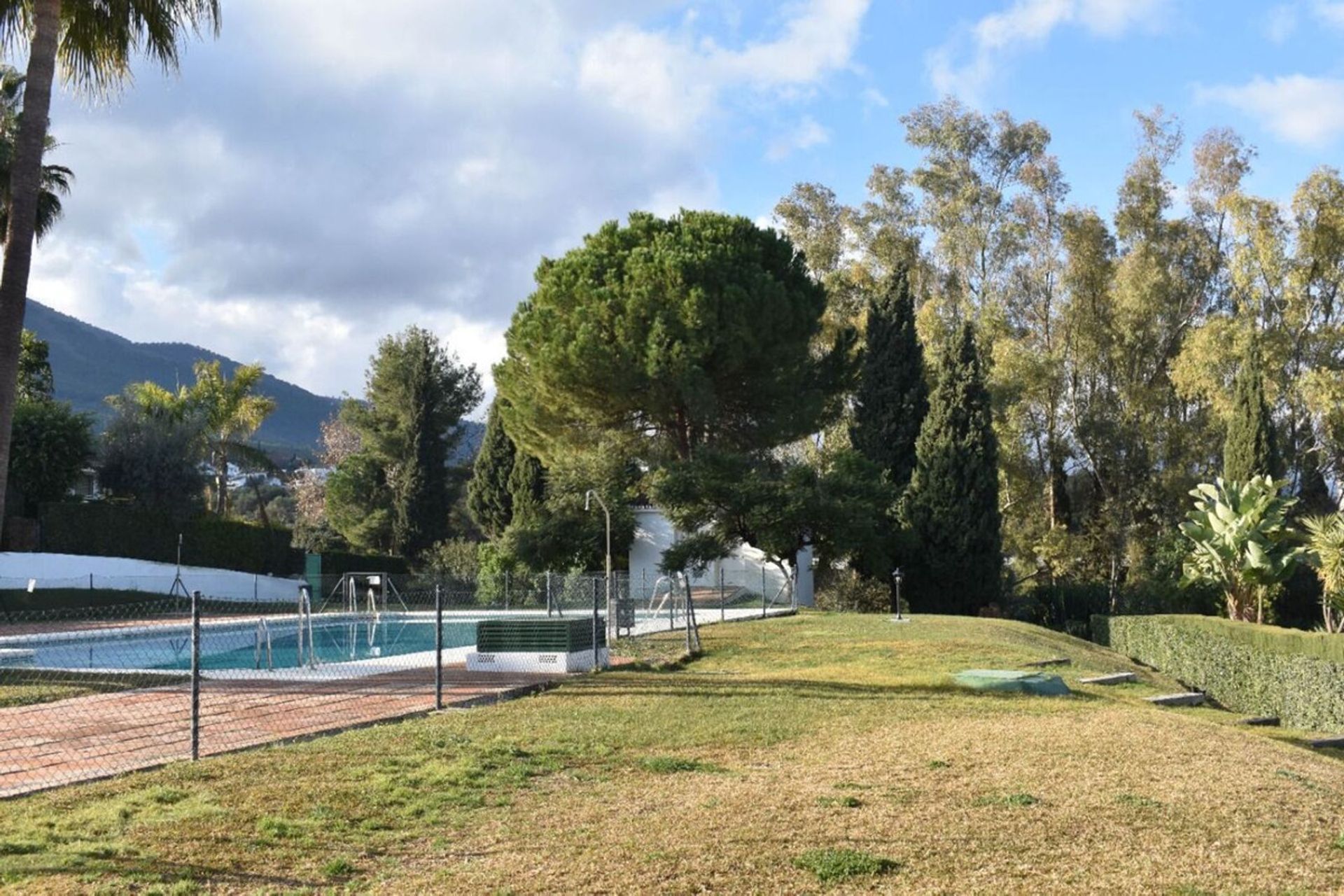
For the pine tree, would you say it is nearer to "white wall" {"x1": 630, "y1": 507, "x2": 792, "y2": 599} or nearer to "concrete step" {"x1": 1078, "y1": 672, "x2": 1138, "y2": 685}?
"white wall" {"x1": 630, "y1": 507, "x2": 792, "y2": 599}

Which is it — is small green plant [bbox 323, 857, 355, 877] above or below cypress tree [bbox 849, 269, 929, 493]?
below

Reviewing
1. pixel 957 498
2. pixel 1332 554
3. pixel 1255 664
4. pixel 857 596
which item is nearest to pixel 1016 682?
pixel 1255 664

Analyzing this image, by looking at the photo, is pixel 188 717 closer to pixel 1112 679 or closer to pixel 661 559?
pixel 1112 679

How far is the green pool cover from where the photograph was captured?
14.9 meters

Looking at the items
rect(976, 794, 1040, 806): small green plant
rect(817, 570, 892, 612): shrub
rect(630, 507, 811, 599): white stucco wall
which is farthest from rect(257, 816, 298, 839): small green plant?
rect(630, 507, 811, 599): white stucco wall

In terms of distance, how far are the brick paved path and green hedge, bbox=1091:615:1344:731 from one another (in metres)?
10.5

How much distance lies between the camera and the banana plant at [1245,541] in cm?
2783

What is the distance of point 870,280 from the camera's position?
4475 centimetres

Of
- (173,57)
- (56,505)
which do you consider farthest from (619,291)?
(173,57)

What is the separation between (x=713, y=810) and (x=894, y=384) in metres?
31.2

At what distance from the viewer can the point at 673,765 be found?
8938mm

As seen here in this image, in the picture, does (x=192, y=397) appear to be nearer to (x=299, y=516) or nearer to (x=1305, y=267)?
(x=299, y=516)

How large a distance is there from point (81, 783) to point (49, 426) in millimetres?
32049

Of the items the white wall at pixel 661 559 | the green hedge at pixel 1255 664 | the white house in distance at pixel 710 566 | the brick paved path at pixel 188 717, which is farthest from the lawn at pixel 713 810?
the white wall at pixel 661 559
